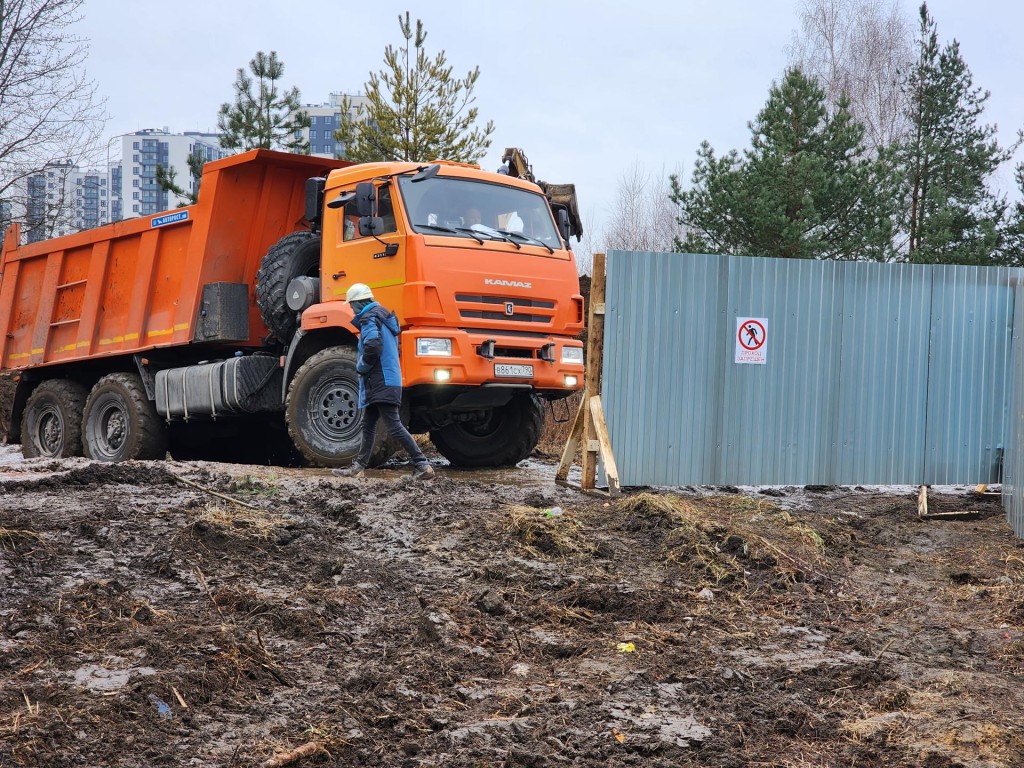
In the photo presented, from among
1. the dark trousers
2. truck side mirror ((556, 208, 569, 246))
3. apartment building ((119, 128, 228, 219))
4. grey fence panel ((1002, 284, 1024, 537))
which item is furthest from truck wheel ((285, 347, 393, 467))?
apartment building ((119, 128, 228, 219))

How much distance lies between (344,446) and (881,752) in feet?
24.5

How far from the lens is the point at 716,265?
9.55 meters

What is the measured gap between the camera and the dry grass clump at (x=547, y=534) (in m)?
7.08

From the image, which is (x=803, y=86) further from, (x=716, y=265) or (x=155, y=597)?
(x=155, y=597)

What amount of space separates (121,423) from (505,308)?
5481mm

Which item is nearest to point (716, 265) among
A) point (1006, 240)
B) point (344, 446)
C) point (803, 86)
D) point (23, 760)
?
point (344, 446)

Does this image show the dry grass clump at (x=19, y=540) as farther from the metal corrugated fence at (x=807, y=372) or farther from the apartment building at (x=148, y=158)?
the apartment building at (x=148, y=158)

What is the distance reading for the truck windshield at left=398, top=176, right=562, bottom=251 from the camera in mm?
10133

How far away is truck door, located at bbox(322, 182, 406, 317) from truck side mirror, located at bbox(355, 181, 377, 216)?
9 cm

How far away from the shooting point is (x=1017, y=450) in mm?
8469

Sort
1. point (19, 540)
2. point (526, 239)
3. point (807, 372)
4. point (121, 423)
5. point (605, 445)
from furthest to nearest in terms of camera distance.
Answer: point (121, 423) < point (526, 239) < point (807, 372) < point (605, 445) < point (19, 540)

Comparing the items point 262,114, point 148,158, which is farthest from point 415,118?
point 148,158

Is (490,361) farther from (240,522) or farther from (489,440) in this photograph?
(240,522)

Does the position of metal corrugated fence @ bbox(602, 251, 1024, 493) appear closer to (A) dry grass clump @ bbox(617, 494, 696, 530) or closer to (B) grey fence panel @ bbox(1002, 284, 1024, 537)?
(B) grey fence panel @ bbox(1002, 284, 1024, 537)
